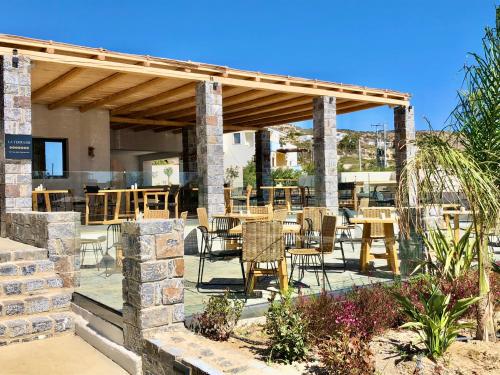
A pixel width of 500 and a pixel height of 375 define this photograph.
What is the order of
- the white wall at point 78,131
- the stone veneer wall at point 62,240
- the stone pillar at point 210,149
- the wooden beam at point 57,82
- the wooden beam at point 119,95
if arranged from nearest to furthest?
1. the stone veneer wall at point 62,240
2. the wooden beam at point 57,82
3. the stone pillar at point 210,149
4. the wooden beam at point 119,95
5. the white wall at point 78,131

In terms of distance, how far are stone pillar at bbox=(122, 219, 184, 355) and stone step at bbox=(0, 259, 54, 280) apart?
7.27 feet

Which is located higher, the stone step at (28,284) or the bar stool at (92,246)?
the bar stool at (92,246)

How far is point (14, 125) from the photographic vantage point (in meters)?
8.00

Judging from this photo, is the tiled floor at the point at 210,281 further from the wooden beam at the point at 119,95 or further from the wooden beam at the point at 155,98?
the wooden beam at the point at 155,98

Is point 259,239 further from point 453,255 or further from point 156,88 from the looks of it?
point 156,88

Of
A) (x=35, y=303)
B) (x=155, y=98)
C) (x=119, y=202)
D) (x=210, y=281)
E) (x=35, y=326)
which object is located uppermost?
(x=155, y=98)

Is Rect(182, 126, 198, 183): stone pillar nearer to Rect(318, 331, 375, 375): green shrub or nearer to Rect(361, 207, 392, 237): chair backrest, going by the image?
Rect(361, 207, 392, 237): chair backrest

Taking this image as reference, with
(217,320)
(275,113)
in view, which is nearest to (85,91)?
(275,113)

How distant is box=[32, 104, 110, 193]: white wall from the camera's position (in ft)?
44.7

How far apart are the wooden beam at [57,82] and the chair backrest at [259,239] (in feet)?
21.2

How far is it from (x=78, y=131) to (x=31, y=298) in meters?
9.95

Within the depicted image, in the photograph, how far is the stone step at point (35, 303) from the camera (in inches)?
201

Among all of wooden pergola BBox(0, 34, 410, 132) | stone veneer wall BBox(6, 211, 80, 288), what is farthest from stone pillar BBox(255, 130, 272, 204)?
stone veneer wall BBox(6, 211, 80, 288)

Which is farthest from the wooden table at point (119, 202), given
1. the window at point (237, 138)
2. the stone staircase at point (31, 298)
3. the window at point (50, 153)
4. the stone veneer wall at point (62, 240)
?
the window at point (237, 138)
